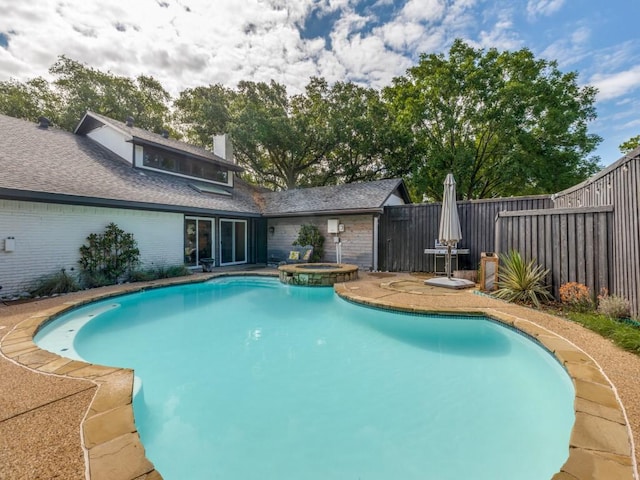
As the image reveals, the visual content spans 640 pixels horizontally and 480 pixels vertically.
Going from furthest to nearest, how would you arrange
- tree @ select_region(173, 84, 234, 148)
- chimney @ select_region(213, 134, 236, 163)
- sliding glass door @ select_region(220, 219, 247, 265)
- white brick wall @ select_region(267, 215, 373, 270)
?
tree @ select_region(173, 84, 234, 148)
chimney @ select_region(213, 134, 236, 163)
sliding glass door @ select_region(220, 219, 247, 265)
white brick wall @ select_region(267, 215, 373, 270)

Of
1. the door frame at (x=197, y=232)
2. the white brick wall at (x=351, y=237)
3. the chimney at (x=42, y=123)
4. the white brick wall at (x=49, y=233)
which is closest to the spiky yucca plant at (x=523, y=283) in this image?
the white brick wall at (x=351, y=237)

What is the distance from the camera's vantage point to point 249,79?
2014 centimetres

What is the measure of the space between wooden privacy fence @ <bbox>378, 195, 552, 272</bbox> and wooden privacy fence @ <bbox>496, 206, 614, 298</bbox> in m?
3.13

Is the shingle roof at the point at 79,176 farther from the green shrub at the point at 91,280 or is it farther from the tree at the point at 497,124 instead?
the tree at the point at 497,124

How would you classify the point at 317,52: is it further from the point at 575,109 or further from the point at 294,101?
the point at 575,109

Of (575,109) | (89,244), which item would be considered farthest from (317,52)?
(575,109)

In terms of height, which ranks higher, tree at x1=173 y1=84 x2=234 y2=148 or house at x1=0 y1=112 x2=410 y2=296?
tree at x1=173 y1=84 x2=234 y2=148

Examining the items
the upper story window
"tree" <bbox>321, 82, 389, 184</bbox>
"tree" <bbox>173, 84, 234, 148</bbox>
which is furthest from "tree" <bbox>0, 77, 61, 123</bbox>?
"tree" <bbox>321, 82, 389, 184</bbox>

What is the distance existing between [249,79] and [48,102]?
12459mm

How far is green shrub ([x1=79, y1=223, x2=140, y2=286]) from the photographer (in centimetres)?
817

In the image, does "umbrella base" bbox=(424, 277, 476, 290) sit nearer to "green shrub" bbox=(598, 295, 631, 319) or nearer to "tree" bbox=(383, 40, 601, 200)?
"green shrub" bbox=(598, 295, 631, 319)

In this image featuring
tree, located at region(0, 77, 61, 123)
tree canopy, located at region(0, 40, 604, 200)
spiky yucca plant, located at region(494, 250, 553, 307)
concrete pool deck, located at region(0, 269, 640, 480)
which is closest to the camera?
concrete pool deck, located at region(0, 269, 640, 480)

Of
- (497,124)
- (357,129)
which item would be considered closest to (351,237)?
(357,129)

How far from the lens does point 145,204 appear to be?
891 centimetres
